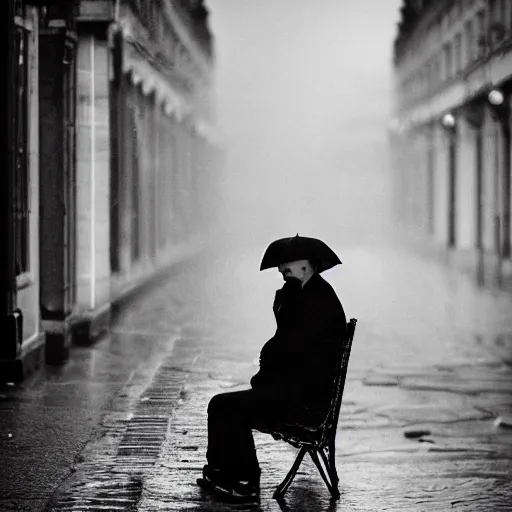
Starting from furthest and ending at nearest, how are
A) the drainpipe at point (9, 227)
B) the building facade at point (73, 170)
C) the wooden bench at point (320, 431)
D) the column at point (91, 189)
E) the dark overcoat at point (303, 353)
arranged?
the column at point (91, 189)
the building facade at point (73, 170)
the drainpipe at point (9, 227)
the wooden bench at point (320, 431)
the dark overcoat at point (303, 353)

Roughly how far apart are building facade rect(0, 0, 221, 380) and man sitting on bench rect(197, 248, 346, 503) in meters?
4.31

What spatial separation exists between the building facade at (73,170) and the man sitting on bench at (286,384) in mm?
4312

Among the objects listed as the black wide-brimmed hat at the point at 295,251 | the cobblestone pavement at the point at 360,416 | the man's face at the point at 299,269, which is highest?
the black wide-brimmed hat at the point at 295,251

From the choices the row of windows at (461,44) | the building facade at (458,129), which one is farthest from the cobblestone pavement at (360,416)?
the row of windows at (461,44)

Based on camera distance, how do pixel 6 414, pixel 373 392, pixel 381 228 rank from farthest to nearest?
pixel 381 228
pixel 373 392
pixel 6 414

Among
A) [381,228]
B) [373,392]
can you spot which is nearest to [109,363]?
[373,392]

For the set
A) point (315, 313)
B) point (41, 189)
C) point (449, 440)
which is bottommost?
point (449, 440)

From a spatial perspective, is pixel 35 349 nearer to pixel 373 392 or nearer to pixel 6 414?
pixel 6 414

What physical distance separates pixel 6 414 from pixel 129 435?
1402mm

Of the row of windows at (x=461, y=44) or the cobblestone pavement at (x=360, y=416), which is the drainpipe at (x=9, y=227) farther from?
the row of windows at (x=461, y=44)

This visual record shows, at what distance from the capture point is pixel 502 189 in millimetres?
29547

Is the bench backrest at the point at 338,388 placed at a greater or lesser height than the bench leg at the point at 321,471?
greater

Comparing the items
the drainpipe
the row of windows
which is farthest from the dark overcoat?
the row of windows

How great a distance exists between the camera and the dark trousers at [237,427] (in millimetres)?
6703
